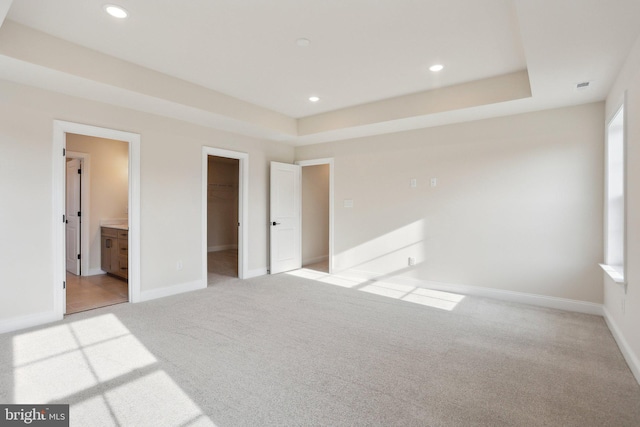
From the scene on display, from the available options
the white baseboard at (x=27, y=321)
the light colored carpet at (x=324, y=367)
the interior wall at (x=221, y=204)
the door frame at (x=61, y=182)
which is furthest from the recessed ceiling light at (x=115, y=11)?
the interior wall at (x=221, y=204)

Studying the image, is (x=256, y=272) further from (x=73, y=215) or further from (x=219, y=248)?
(x=219, y=248)

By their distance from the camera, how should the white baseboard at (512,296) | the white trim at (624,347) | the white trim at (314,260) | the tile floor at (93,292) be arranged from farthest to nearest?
the white trim at (314,260), the tile floor at (93,292), the white baseboard at (512,296), the white trim at (624,347)

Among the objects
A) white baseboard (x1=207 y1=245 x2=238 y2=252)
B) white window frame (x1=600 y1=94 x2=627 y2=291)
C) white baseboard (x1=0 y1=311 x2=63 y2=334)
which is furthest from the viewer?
white baseboard (x1=207 y1=245 x2=238 y2=252)

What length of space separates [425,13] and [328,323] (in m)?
2.96

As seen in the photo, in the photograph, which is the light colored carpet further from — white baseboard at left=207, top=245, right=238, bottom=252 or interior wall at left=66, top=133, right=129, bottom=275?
white baseboard at left=207, top=245, right=238, bottom=252

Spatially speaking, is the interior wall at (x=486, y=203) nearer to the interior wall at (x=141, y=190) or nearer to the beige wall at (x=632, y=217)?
the beige wall at (x=632, y=217)

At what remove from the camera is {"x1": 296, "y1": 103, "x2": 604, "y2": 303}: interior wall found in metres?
3.80

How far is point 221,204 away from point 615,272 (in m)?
8.34

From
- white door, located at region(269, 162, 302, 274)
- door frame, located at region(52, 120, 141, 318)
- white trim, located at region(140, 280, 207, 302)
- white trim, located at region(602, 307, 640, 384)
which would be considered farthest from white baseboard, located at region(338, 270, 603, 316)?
door frame, located at region(52, 120, 141, 318)

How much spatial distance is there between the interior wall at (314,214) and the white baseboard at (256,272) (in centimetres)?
114

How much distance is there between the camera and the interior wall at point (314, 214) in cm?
683

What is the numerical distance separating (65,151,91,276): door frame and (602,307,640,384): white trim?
23.0 feet

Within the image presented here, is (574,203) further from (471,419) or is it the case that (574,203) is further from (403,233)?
(471,419)

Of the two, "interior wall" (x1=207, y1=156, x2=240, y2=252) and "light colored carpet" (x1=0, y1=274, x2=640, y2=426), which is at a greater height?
"interior wall" (x1=207, y1=156, x2=240, y2=252)
